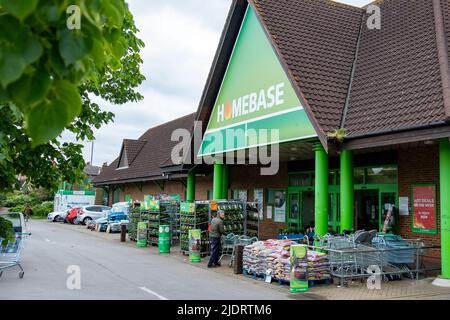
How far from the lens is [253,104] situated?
16484 millimetres

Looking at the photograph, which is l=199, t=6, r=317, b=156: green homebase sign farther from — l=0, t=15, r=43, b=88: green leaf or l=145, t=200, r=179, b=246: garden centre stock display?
l=0, t=15, r=43, b=88: green leaf

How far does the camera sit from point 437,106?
11.1 m

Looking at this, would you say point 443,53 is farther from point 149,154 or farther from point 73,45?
point 149,154

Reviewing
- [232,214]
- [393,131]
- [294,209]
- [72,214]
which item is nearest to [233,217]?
[232,214]

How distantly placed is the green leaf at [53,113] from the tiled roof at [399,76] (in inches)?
397

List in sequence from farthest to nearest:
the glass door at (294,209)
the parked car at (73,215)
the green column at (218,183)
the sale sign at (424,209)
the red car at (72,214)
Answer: the red car at (72,214), the parked car at (73,215), the glass door at (294,209), the green column at (218,183), the sale sign at (424,209)

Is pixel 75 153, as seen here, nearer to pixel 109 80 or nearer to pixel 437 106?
pixel 109 80

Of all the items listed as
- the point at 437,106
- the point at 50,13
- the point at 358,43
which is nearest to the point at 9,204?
the point at 358,43

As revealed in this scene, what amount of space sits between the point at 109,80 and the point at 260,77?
276 inches

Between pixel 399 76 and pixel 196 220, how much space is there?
8.22m

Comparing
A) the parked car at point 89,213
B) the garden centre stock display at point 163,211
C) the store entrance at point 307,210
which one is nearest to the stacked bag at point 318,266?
the store entrance at point 307,210

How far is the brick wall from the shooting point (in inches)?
564

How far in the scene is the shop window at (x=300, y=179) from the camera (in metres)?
20.1

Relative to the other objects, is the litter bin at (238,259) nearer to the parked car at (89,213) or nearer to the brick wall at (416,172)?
the brick wall at (416,172)
